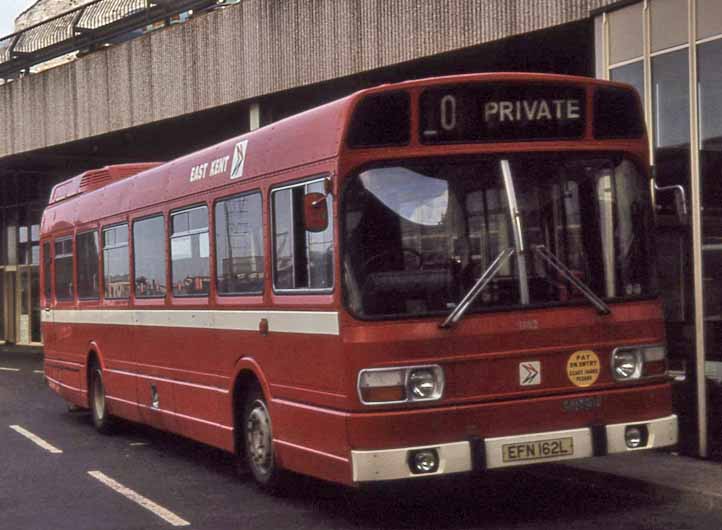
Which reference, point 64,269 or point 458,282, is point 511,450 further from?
point 64,269

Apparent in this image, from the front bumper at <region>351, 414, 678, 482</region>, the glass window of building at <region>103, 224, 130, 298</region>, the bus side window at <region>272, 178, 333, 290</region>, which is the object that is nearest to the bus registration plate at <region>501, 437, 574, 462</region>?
the front bumper at <region>351, 414, 678, 482</region>

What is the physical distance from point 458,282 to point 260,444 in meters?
2.49

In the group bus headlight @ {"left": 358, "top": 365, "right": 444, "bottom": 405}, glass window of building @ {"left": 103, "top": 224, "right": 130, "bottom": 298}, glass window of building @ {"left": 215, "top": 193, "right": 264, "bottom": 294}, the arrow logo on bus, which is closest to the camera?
bus headlight @ {"left": 358, "top": 365, "right": 444, "bottom": 405}

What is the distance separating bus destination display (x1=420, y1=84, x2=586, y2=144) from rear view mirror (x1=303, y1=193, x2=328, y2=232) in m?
0.74

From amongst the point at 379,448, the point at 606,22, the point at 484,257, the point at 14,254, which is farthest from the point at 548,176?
the point at 14,254

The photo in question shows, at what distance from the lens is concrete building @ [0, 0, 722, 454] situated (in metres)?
11.3

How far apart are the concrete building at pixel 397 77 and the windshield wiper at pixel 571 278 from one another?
3.07 ft

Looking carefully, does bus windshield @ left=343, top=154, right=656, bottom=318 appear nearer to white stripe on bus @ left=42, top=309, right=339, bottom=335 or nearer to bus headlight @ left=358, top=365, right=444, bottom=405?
bus headlight @ left=358, top=365, right=444, bottom=405

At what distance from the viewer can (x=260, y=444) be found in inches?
397

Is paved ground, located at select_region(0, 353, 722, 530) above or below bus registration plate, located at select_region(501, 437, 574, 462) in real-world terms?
below

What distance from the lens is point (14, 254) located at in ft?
139

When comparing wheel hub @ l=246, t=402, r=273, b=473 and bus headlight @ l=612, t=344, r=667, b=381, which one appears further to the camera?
wheel hub @ l=246, t=402, r=273, b=473

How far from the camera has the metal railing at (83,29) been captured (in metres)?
23.5

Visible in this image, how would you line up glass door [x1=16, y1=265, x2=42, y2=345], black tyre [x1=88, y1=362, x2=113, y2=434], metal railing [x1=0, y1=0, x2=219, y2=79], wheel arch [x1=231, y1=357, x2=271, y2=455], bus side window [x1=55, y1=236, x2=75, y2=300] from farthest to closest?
glass door [x1=16, y1=265, x2=42, y2=345] < metal railing [x1=0, y1=0, x2=219, y2=79] < bus side window [x1=55, y1=236, x2=75, y2=300] < black tyre [x1=88, y1=362, x2=113, y2=434] < wheel arch [x1=231, y1=357, x2=271, y2=455]
